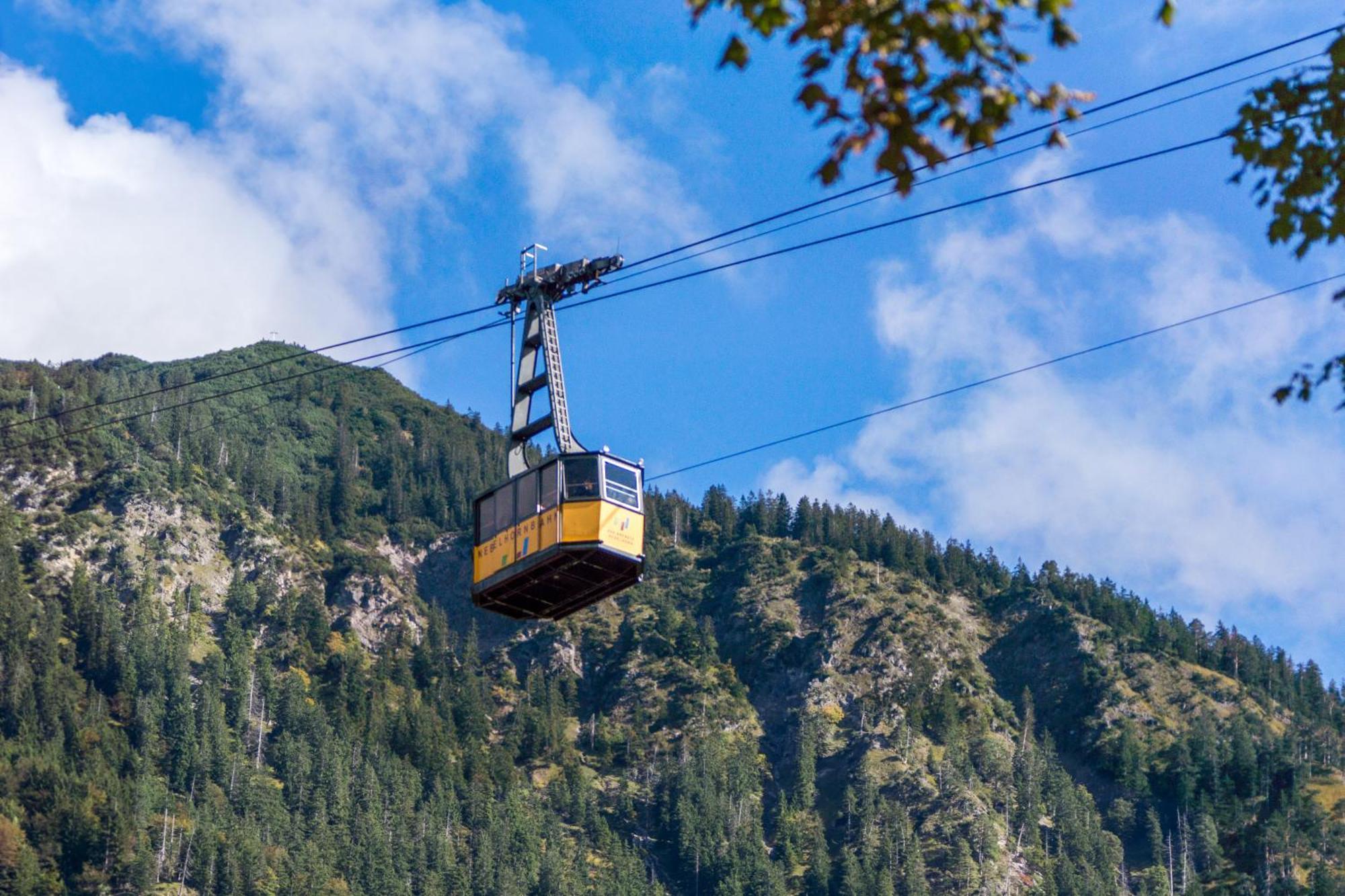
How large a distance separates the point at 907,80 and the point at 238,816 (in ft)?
637

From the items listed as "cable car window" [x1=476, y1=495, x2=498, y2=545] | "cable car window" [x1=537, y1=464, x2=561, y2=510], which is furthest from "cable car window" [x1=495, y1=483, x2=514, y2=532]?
"cable car window" [x1=537, y1=464, x2=561, y2=510]

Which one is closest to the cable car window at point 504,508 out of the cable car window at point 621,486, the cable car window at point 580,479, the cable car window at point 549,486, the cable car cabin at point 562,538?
the cable car cabin at point 562,538

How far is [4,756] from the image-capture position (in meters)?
198

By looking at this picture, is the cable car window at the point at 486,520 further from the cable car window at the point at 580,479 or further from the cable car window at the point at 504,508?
the cable car window at the point at 580,479

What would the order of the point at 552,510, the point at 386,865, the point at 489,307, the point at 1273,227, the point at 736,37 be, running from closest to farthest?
1. the point at 736,37
2. the point at 1273,227
3. the point at 552,510
4. the point at 489,307
5. the point at 386,865

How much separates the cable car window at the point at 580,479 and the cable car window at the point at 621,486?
23cm

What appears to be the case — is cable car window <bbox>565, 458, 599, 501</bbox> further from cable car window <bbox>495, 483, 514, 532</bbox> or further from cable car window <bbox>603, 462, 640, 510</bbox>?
cable car window <bbox>495, 483, 514, 532</bbox>

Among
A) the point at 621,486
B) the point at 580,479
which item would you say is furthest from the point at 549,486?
the point at 621,486

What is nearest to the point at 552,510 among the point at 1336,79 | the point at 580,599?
the point at 580,599

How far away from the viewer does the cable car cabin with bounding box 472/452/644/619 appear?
43781mm

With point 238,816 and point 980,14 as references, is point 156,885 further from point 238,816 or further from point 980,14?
point 980,14

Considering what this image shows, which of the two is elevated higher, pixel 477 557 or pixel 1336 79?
pixel 477 557

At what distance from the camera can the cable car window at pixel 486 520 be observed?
152 ft

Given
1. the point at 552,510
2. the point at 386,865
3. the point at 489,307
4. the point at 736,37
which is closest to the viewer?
the point at 736,37
